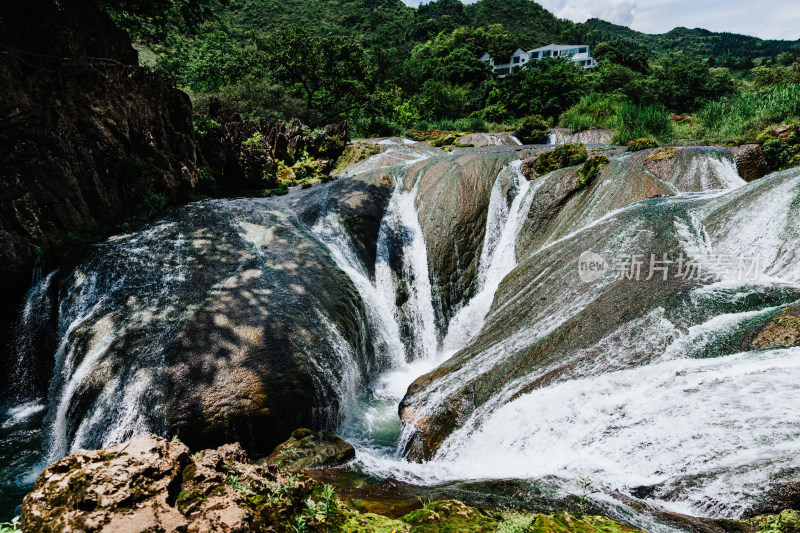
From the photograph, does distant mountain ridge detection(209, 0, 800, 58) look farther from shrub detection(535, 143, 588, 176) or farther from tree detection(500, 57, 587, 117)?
shrub detection(535, 143, 588, 176)

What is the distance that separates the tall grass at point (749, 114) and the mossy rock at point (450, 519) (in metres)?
13.4

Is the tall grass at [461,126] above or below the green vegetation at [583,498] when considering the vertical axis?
above

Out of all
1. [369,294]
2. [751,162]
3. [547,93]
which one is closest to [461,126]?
[547,93]

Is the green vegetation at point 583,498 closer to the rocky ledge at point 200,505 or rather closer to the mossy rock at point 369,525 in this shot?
the rocky ledge at point 200,505

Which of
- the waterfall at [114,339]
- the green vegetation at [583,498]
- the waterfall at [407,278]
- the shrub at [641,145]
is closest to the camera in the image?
the green vegetation at [583,498]

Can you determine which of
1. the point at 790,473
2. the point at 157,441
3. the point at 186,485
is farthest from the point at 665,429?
the point at 157,441

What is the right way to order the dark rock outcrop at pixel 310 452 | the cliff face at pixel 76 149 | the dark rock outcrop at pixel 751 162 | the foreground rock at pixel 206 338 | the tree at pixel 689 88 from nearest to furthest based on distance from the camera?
the dark rock outcrop at pixel 310 452
the foreground rock at pixel 206 338
the cliff face at pixel 76 149
the dark rock outcrop at pixel 751 162
the tree at pixel 689 88

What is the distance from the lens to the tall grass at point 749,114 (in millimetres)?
11500

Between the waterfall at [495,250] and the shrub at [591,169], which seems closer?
the waterfall at [495,250]

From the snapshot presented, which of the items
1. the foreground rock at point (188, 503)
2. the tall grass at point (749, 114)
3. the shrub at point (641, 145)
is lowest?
the foreground rock at point (188, 503)

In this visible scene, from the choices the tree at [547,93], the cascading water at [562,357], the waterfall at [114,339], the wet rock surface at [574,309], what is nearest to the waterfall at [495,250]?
the cascading water at [562,357]

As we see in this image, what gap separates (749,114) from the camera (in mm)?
12500

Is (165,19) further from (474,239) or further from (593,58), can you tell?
(593,58)

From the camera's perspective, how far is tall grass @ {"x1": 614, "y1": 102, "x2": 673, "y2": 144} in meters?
15.1
